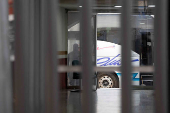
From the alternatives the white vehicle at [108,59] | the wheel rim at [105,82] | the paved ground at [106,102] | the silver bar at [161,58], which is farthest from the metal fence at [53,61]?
the wheel rim at [105,82]

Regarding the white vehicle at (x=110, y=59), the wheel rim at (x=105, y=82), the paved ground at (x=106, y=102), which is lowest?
the paved ground at (x=106, y=102)

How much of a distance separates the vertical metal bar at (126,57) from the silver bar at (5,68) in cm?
59

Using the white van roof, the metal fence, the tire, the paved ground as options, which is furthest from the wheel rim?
the metal fence

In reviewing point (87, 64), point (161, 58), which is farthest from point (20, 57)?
point (161, 58)

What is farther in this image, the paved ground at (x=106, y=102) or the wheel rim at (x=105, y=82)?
the wheel rim at (x=105, y=82)

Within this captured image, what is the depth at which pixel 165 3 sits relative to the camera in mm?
1375

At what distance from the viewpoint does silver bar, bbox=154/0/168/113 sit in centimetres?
138

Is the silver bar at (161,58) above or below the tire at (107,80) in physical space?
above

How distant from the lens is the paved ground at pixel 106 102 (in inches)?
203

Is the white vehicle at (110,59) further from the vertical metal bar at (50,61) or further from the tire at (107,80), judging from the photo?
the vertical metal bar at (50,61)

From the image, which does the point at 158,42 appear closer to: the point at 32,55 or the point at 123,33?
the point at 123,33

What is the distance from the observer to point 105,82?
27.2ft

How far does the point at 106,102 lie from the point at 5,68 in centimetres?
488

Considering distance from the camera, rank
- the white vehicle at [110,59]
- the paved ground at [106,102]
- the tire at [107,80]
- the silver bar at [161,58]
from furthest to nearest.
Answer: the tire at [107,80], the white vehicle at [110,59], the paved ground at [106,102], the silver bar at [161,58]
